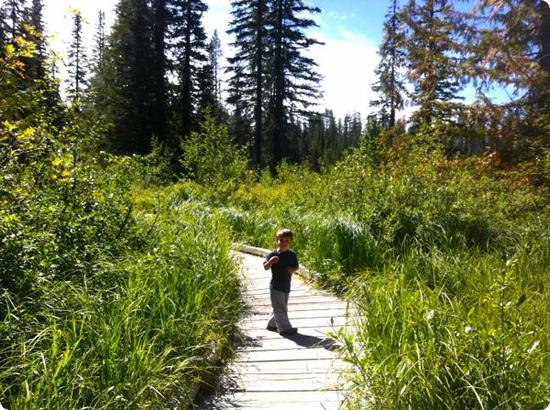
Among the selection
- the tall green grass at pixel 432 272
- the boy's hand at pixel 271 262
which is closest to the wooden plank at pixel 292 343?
the tall green grass at pixel 432 272

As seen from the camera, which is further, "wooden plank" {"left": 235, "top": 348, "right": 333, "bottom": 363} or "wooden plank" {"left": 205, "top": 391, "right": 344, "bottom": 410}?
"wooden plank" {"left": 235, "top": 348, "right": 333, "bottom": 363}

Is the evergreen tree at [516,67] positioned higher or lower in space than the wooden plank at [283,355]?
higher

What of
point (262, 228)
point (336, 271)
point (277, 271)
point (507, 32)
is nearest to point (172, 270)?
point (277, 271)

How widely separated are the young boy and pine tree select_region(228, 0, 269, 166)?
19.2m

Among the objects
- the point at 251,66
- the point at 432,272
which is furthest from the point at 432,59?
the point at 251,66

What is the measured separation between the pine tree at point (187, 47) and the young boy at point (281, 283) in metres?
24.6

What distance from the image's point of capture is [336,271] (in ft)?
18.7

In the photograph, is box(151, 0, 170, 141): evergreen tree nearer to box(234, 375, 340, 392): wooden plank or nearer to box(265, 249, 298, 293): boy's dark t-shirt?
box(265, 249, 298, 293): boy's dark t-shirt

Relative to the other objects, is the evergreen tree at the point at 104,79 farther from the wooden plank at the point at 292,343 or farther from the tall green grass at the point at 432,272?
the wooden plank at the point at 292,343

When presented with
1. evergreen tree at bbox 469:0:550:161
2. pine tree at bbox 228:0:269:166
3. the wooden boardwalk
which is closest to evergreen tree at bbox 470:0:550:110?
evergreen tree at bbox 469:0:550:161

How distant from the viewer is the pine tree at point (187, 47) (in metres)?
27.6

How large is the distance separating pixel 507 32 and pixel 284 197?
7148 millimetres

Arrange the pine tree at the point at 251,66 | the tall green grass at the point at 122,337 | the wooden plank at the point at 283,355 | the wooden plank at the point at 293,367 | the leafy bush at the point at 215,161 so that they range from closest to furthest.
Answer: the tall green grass at the point at 122,337, the wooden plank at the point at 293,367, the wooden plank at the point at 283,355, the leafy bush at the point at 215,161, the pine tree at the point at 251,66

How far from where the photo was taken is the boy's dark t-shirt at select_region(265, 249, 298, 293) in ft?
14.3
